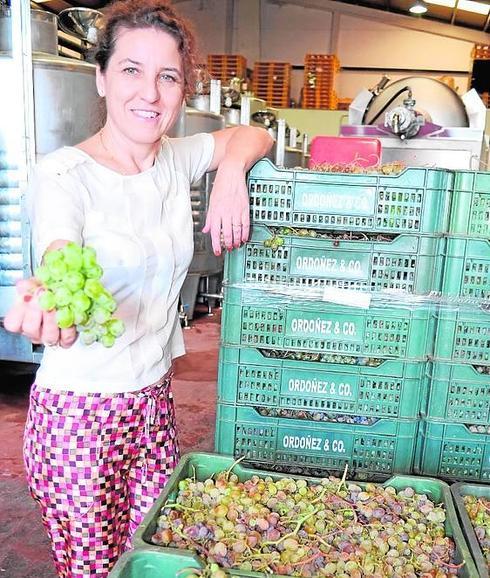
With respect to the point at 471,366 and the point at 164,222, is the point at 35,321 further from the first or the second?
the point at 471,366

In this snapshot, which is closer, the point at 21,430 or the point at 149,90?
the point at 149,90

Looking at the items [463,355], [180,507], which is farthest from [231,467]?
[463,355]

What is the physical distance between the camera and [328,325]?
1.38 metres

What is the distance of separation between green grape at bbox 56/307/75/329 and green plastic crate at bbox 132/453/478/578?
435mm

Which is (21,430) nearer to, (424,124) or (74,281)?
(74,281)

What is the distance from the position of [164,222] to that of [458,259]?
649 millimetres

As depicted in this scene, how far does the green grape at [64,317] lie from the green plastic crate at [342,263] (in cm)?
→ 62

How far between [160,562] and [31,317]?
464mm

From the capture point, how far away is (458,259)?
1.31 m

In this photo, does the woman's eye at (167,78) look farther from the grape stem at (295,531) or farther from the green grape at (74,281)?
the grape stem at (295,531)

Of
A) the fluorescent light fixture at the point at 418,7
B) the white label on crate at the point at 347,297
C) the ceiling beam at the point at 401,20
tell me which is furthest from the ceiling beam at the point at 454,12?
the white label on crate at the point at 347,297

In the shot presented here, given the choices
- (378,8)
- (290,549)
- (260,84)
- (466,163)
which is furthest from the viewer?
(378,8)

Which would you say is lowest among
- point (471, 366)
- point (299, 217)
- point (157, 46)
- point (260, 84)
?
point (471, 366)

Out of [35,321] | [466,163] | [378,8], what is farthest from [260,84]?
[35,321]
